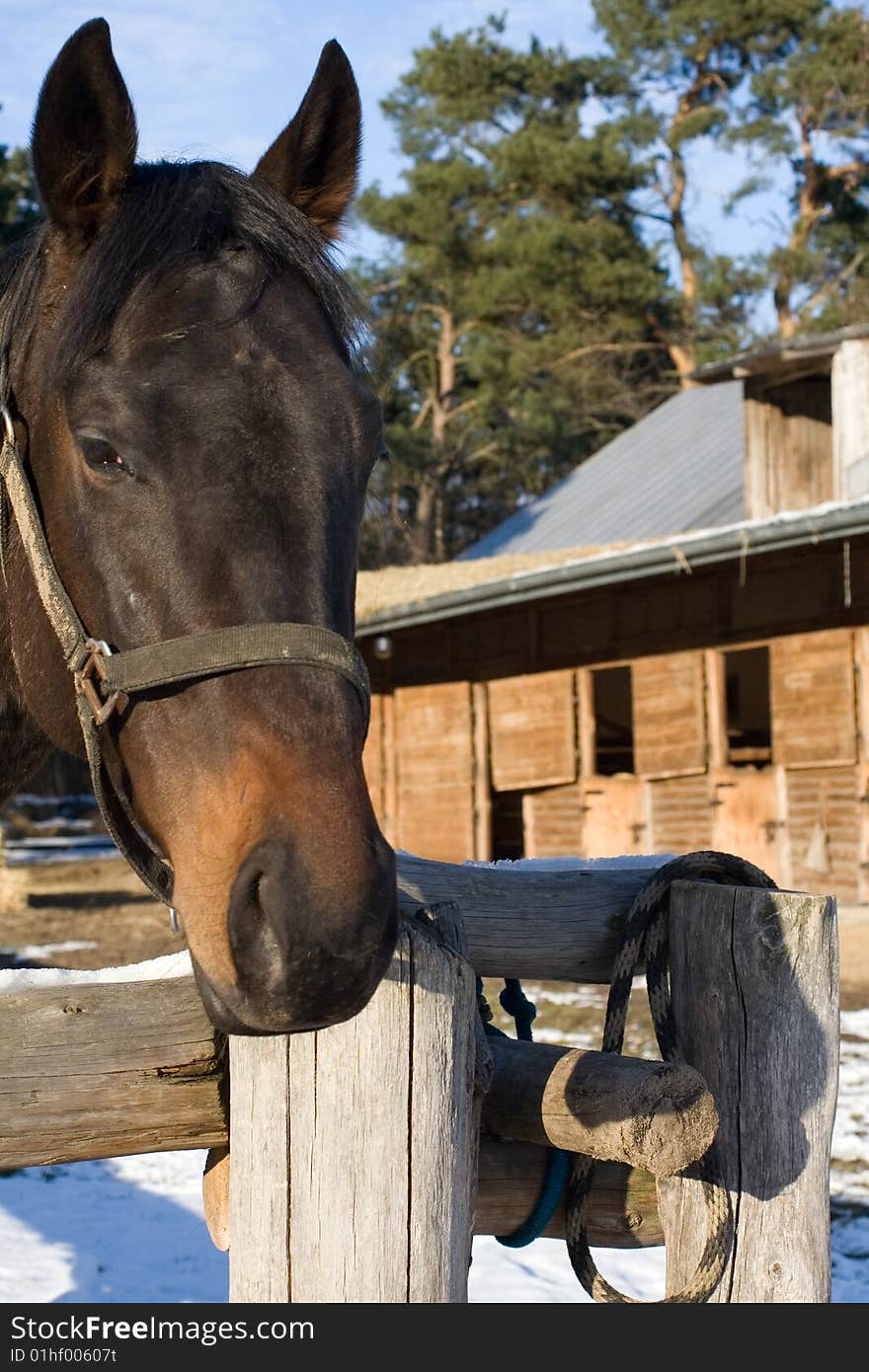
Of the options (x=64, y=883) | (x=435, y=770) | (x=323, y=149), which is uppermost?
(x=323, y=149)

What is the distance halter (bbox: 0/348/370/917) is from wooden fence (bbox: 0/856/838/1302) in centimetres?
32

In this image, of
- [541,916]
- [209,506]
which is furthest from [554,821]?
[209,506]

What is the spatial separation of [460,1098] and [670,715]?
11.3 m

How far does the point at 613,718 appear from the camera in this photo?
19.0 meters

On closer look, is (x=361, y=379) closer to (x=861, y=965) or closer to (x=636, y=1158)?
(x=636, y=1158)

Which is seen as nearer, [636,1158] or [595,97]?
[636,1158]

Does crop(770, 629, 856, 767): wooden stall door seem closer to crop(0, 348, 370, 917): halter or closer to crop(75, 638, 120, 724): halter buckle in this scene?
crop(0, 348, 370, 917): halter

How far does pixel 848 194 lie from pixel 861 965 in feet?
71.5

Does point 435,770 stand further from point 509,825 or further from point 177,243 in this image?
point 177,243

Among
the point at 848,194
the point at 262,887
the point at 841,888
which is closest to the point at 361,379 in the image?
the point at 262,887

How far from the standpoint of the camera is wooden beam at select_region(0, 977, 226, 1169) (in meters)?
1.87

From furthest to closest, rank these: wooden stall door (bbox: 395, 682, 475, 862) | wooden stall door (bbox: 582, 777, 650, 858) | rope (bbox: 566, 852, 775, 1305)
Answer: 1. wooden stall door (bbox: 395, 682, 475, 862)
2. wooden stall door (bbox: 582, 777, 650, 858)
3. rope (bbox: 566, 852, 775, 1305)

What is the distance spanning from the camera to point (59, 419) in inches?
72.1

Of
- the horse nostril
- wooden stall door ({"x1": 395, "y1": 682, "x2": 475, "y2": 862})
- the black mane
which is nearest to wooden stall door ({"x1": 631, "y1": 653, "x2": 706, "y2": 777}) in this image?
wooden stall door ({"x1": 395, "y1": 682, "x2": 475, "y2": 862})
